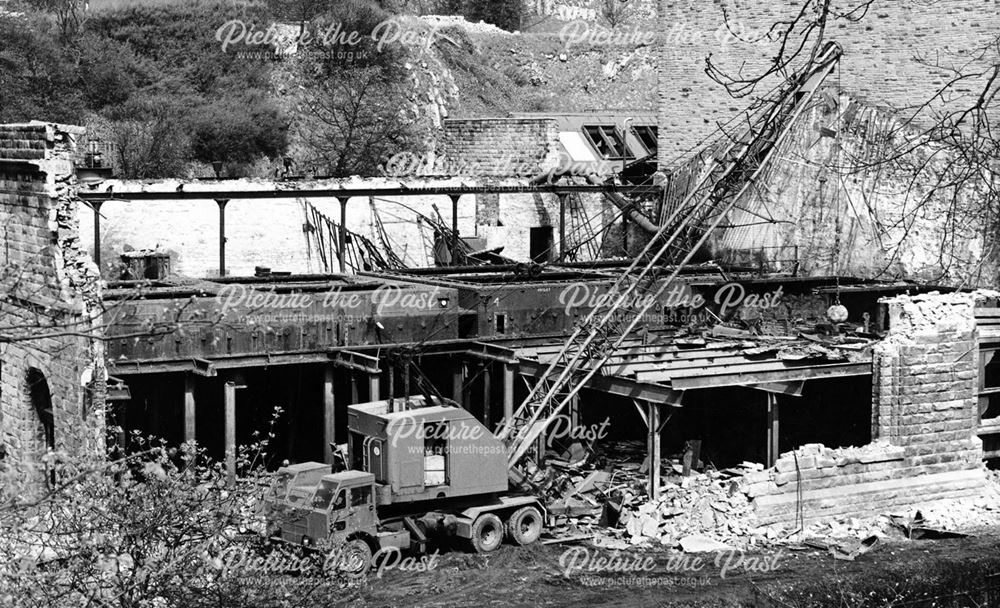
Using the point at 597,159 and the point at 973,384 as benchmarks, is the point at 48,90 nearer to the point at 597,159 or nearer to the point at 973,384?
the point at 597,159

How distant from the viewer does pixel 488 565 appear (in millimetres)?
20406

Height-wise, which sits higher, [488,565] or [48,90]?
[48,90]

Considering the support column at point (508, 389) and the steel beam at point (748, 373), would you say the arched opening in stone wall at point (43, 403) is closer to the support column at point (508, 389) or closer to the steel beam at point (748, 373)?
the support column at point (508, 389)

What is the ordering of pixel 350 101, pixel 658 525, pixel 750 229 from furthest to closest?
pixel 350 101 → pixel 750 229 → pixel 658 525

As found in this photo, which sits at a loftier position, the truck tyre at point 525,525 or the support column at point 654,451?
the support column at point 654,451

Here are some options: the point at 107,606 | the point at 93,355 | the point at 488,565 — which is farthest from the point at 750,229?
the point at 107,606

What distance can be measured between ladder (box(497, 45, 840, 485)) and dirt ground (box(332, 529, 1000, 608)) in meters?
1.85

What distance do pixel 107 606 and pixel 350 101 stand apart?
3521 cm

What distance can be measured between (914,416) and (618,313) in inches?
210

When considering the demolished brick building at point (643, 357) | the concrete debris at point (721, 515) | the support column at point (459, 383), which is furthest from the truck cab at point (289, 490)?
the support column at point (459, 383)

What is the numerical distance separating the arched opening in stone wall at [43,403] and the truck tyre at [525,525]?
684 centimetres

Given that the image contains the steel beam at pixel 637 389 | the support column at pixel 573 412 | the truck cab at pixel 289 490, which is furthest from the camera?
the support column at pixel 573 412

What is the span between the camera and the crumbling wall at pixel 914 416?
23578mm

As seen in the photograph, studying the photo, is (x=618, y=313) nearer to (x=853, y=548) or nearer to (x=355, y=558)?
(x=853, y=548)
